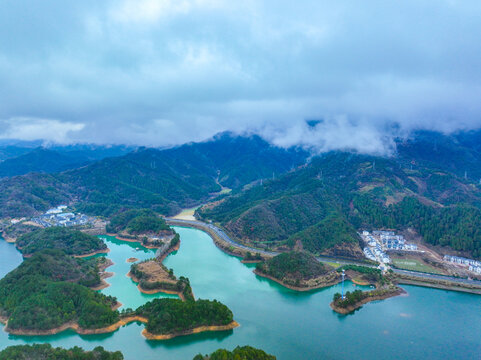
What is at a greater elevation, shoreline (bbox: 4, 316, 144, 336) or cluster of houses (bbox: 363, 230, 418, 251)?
cluster of houses (bbox: 363, 230, 418, 251)

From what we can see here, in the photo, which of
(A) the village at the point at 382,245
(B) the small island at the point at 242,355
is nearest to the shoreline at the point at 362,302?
(A) the village at the point at 382,245

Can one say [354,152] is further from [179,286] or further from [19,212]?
[19,212]

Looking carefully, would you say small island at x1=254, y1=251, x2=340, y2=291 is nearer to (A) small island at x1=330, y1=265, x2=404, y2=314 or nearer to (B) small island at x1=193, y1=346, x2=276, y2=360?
(A) small island at x1=330, y1=265, x2=404, y2=314

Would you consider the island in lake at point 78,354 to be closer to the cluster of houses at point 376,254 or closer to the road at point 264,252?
the road at point 264,252

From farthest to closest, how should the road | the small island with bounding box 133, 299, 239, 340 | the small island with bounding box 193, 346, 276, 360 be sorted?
the road < the small island with bounding box 133, 299, 239, 340 < the small island with bounding box 193, 346, 276, 360

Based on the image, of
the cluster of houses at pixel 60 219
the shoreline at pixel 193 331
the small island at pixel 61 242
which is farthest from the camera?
the cluster of houses at pixel 60 219

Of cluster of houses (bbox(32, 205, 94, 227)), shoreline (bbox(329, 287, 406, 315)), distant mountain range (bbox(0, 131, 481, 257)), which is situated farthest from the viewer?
cluster of houses (bbox(32, 205, 94, 227))

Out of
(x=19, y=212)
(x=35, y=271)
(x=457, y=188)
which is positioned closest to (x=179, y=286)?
(x=35, y=271)

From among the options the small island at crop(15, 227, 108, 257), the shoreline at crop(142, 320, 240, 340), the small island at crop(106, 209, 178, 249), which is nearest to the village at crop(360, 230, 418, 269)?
the shoreline at crop(142, 320, 240, 340)
